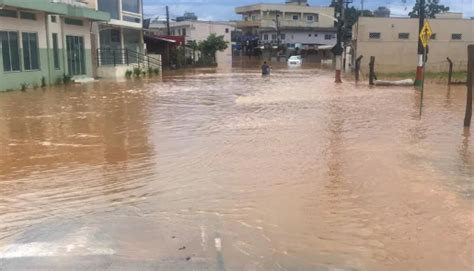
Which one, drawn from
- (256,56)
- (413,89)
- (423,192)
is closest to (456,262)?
(423,192)

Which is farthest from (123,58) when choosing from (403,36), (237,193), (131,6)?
(237,193)

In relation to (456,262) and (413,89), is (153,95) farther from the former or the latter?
(456,262)

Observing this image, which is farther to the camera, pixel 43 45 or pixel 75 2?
pixel 75 2

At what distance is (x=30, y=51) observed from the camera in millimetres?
26969

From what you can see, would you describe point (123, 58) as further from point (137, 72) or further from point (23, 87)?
point (23, 87)

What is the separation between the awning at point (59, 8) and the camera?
947 inches

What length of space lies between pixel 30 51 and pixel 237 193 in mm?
22293

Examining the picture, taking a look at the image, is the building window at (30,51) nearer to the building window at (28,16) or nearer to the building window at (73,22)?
the building window at (28,16)

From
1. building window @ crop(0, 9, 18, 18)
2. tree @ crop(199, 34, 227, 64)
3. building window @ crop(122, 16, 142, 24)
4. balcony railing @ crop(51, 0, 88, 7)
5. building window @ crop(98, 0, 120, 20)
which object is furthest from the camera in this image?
tree @ crop(199, 34, 227, 64)

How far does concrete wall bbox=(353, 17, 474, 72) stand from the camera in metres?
48.7

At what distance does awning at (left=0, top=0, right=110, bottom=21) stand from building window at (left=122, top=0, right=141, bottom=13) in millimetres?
5944

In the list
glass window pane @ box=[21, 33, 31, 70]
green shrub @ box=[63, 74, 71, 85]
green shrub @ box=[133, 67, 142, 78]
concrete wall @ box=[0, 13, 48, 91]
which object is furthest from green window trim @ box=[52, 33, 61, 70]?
green shrub @ box=[133, 67, 142, 78]

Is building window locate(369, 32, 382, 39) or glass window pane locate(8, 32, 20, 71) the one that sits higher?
building window locate(369, 32, 382, 39)

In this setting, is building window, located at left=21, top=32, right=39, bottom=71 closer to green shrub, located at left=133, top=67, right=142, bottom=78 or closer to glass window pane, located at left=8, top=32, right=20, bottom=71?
glass window pane, located at left=8, top=32, right=20, bottom=71
